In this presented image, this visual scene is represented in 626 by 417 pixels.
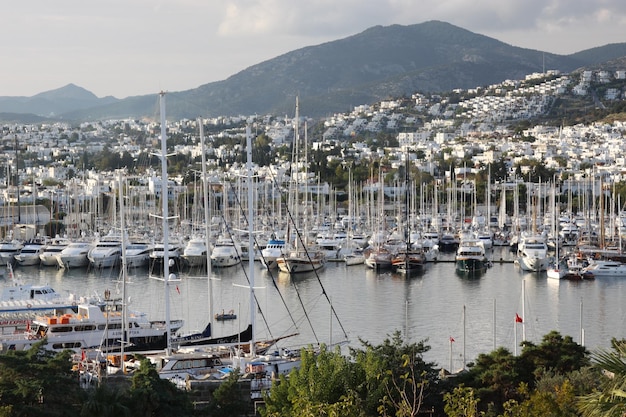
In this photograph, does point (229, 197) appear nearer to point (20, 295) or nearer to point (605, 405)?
point (20, 295)

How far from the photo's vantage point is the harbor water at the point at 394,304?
23219 millimetres

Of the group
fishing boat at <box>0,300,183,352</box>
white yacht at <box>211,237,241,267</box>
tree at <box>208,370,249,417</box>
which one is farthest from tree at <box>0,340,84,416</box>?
white yacht at <box>211,237,241,267</box>

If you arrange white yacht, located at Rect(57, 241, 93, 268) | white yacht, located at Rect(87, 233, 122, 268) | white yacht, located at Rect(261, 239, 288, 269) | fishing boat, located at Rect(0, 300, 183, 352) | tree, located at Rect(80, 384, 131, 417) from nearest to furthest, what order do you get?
tree, located at Rect(80, 384, 131, 417) < fishing boat, located at Rect(0, 300, 183, 352) < white yacht, located at Rect(261, 239, 288, 269) < white yacht, located at Rect(87, 233, 122, 268) < white yacht, located at Rect(57, 241, 93, 268)

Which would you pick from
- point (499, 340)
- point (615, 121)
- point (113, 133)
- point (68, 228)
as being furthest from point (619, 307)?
point (113, 133)

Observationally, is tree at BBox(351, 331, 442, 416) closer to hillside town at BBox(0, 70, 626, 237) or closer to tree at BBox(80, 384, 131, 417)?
tree at BBox(80, 384, 131, 417)

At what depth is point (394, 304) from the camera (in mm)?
29547

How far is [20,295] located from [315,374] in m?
15.0

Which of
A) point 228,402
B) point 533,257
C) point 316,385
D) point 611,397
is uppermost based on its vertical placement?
point 611,397

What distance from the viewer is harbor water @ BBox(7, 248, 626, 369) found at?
76.2ft

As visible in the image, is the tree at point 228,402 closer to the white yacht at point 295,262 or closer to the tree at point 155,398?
the tree at point 155,398

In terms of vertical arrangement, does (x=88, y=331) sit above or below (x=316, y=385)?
below

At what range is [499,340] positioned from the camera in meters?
22.9

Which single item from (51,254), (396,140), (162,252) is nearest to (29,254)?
(51,254)

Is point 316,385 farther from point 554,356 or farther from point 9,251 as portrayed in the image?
point 9,251
